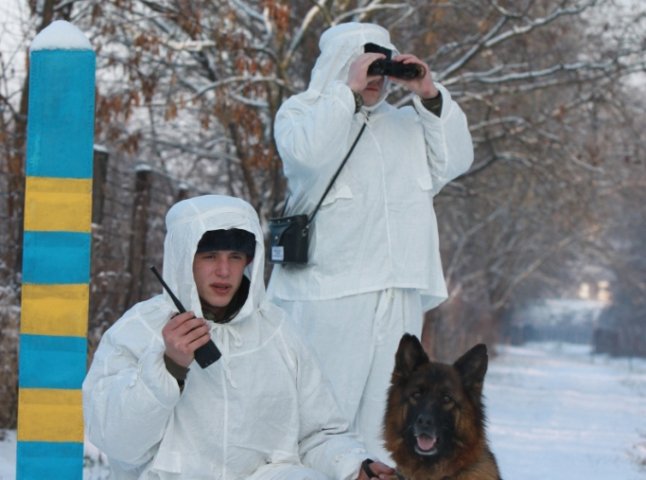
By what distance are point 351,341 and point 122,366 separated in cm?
143

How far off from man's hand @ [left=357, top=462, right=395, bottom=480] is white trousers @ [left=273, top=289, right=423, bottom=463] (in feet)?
3.69

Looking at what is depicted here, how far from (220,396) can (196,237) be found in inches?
21.0

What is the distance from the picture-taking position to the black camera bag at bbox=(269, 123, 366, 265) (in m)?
4.85

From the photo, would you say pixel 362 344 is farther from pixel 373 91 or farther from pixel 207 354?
pixel 207 354

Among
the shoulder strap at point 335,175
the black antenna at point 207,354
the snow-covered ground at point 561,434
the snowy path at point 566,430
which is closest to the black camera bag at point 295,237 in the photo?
the shoulder strap at point 335,175

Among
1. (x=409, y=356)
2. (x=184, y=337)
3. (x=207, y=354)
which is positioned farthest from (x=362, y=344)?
(x=184, y=337)

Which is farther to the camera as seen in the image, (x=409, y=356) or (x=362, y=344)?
(x=362, y=344)

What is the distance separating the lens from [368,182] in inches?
191

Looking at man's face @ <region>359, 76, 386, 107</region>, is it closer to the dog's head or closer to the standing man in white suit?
the standing man in white suit

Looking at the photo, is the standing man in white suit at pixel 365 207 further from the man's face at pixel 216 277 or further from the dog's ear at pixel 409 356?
the man's face at pixel 216 277

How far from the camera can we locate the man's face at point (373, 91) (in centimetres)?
493

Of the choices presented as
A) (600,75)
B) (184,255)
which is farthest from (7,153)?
(600,75)

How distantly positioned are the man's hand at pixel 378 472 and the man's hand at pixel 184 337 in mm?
684

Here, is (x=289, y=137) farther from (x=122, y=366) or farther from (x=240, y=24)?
(x=240, y=24)
